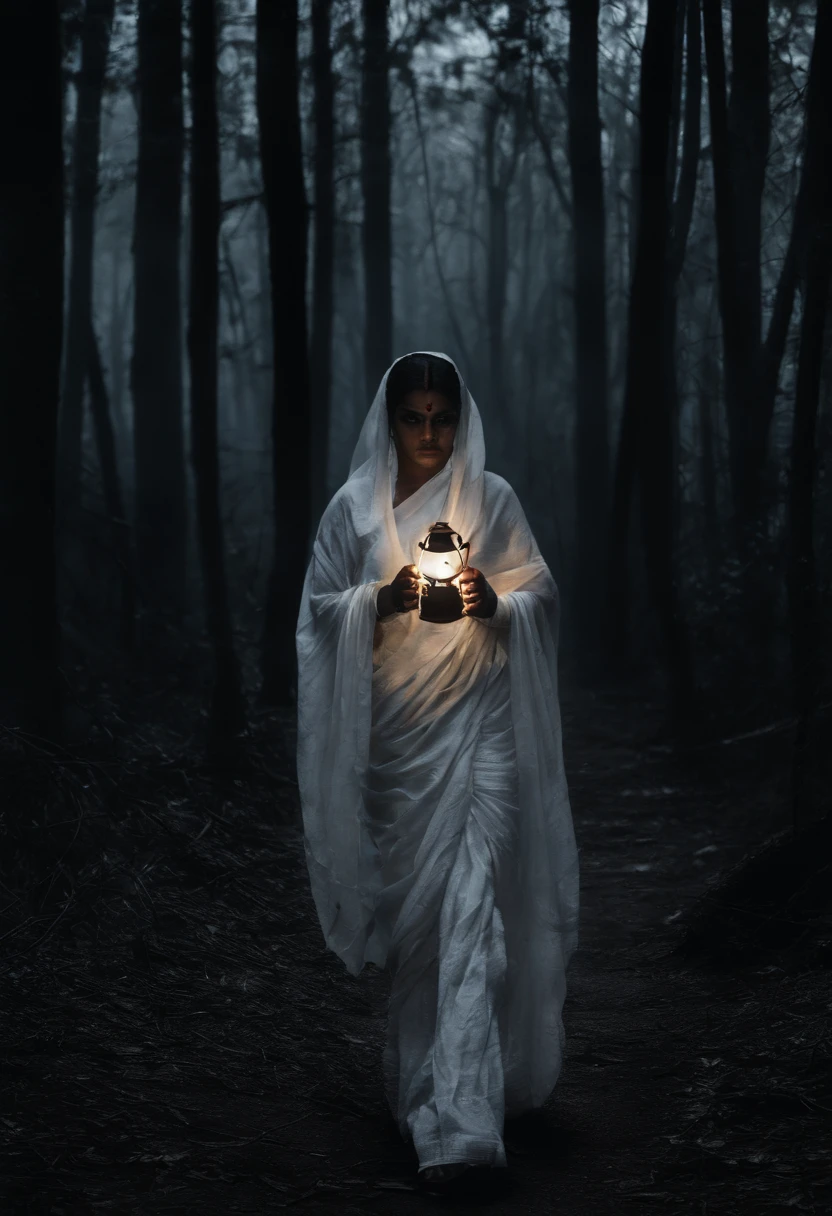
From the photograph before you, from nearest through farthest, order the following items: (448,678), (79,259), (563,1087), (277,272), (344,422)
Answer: (448,678)
(563,1087)
(277,272)
(79,259)
(344,422)

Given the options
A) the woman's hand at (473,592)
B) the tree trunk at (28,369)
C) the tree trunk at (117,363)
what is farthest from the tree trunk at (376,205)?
the woman's hand at (473,592)

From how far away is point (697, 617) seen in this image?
12617mm

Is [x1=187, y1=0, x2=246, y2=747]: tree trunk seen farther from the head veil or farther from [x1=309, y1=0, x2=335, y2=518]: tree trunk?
the head veil

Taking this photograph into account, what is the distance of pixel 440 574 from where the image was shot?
418cm

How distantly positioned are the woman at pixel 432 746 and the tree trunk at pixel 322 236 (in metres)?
11.0

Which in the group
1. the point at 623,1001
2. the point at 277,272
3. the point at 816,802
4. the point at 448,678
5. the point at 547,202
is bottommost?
the point at 623,1001

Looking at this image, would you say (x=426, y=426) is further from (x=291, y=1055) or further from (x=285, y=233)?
(x=285, y=233)

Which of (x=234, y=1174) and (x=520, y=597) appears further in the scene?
(x=520, y=597)

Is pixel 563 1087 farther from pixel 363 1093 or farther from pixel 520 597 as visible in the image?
pixel 520 597

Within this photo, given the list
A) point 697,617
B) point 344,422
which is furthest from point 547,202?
point 697,617

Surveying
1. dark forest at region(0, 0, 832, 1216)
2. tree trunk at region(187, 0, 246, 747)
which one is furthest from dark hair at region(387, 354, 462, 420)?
tree trunk at region(187, 0, 246, 747)

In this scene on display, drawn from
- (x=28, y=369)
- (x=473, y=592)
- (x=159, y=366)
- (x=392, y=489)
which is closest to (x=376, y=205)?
(x=159, y=366)

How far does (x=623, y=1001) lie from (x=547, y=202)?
21.6m

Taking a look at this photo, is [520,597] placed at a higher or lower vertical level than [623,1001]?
higher
